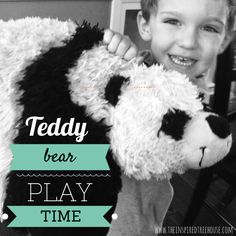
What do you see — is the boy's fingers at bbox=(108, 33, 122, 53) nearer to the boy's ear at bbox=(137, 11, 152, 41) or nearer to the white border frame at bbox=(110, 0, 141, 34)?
the boy's ear at bbox=(137, 11, 152, 41)

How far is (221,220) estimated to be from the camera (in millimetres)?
976

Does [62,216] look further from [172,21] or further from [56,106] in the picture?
[172,21]

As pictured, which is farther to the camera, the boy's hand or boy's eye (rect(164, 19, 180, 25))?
boy's eye (rect(164, 19, 180, 25))

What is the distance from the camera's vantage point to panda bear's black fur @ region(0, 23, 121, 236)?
12.9 inches

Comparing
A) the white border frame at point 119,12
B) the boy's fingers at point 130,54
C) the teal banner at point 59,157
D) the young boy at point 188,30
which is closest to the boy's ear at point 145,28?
the young boy at point 188,30

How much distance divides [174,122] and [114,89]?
0.22 ft

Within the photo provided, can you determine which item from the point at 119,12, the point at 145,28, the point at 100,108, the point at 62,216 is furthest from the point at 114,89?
the point at 119,12

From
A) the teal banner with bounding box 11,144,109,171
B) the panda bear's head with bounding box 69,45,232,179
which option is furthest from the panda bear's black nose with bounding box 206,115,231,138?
the teal banner with bounding box 11,144,109,171

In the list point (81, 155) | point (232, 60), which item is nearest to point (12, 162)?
point (81, 155)

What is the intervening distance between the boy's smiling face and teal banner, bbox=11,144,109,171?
0.21m

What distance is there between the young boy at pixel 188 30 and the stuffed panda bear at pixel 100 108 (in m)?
0.10

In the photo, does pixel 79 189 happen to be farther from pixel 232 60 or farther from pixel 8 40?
pixel 232 60

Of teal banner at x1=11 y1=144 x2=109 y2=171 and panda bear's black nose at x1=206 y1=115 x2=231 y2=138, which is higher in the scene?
panda bear's black nose at x1=206 y1=115 x2=231 y2=138

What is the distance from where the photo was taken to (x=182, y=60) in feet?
1.61
